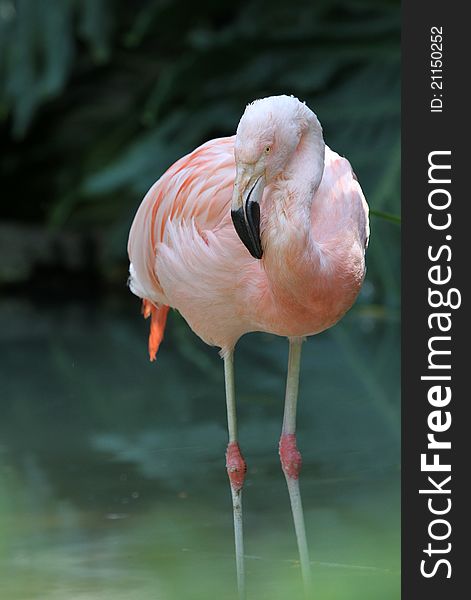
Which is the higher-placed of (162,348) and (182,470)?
(162,348)

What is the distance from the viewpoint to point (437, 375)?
9.41 ft

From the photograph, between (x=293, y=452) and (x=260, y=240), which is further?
(x=293, y=452)

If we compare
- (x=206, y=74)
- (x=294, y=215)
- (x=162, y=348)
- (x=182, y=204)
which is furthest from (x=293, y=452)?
(x=206, y=74)

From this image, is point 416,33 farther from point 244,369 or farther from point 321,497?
point 244,369

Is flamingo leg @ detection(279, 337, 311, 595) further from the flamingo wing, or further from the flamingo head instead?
the flamingo head

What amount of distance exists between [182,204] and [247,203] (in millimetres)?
587

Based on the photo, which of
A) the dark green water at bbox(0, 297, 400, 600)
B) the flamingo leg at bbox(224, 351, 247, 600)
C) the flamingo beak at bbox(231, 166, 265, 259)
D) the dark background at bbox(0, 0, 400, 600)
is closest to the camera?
the flamingo beak at bbox(231, 166, 265, 259)

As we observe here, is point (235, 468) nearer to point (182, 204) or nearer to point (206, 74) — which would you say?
point (182, 204)

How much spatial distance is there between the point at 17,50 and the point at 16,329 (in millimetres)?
2299

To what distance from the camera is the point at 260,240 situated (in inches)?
104

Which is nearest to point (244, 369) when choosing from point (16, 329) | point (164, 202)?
point (16, 329)

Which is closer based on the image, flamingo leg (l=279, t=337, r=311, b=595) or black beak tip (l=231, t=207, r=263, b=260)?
black beak tip (l=231, t=207, r=263, b=260)

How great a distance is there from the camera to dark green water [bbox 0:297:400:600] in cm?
315

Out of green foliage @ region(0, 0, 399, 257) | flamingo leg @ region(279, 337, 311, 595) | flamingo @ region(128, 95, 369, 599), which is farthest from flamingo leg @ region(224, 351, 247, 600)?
green foliage @ region(0, 0, 399, 257)
